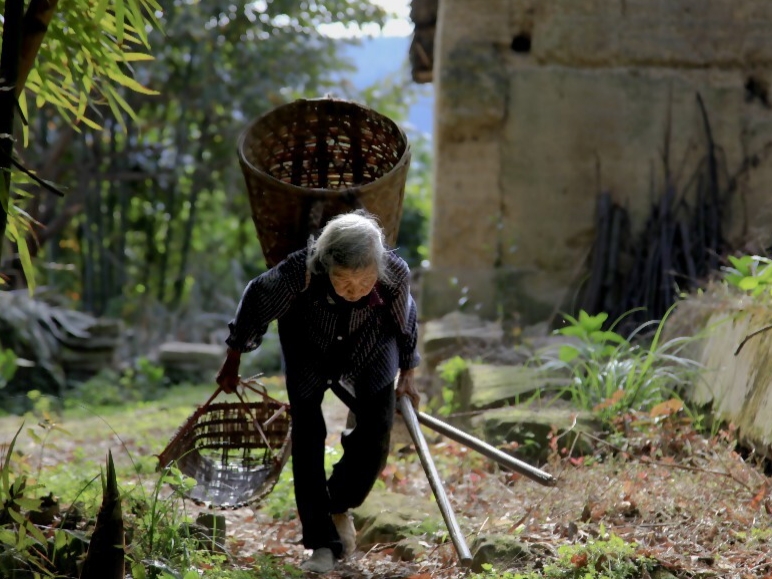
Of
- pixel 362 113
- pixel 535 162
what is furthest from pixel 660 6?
pixel 362 113

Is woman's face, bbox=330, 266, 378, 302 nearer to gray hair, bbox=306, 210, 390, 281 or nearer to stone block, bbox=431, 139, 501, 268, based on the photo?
gray hair, bbox=306, 210, 390, 281

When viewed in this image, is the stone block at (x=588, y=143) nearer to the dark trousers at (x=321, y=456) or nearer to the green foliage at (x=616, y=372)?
the green foliage at (x=616, y=372)

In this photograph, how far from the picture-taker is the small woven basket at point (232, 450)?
4.33m

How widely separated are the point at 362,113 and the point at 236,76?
382 inches

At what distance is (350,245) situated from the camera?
360cm

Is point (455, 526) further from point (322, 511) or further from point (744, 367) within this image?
point (744, 367)

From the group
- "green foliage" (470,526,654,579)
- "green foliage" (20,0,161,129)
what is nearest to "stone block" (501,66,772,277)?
"green foliage" (20,0,161,129)

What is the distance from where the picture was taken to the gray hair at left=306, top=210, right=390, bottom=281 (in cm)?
360

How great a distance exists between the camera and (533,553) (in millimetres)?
3500

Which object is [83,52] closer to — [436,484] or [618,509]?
[436,484]

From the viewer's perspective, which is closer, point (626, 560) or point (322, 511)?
point (626, 560)

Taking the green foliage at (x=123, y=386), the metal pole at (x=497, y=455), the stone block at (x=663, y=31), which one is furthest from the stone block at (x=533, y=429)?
the green foliage at (x=123, y=386)

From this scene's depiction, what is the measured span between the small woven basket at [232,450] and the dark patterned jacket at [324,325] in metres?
0.46

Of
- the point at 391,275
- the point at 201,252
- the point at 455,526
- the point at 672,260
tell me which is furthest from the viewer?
the point at 201,252
